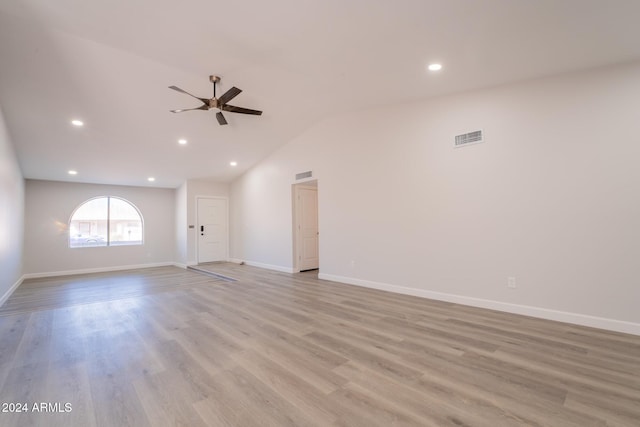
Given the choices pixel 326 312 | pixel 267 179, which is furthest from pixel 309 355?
pixel 267 179

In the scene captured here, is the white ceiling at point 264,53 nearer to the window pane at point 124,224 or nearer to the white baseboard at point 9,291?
the white baseboard at point 9,291

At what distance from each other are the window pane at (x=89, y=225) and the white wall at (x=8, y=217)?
1.99 m

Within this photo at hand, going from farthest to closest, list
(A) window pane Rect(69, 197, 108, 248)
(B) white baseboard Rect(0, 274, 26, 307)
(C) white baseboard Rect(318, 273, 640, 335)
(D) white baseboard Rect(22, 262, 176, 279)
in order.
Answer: (A) window pane Rect(69, 197, 108, 248) < (D) white baseboard Rect(22, 262, 176, 279) < (B) white baseboard Rect(0, 274, 26, 307) < (C) white baseboard Rect(318, 273, 640, 335)

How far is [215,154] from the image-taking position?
693 cm

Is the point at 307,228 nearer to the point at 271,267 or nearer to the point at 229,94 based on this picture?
the point at 271,267

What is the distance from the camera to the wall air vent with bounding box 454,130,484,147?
155 inches

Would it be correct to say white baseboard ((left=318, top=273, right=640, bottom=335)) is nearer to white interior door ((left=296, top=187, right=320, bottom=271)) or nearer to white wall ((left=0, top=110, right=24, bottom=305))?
white interior door ((left=296, top=187, right=320, bottom=271))

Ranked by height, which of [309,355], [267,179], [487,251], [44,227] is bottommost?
[309,355]

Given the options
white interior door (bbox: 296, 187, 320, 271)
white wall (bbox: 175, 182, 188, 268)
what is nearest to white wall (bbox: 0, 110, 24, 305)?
white wall (bbox: 175, 182, 188, 268)

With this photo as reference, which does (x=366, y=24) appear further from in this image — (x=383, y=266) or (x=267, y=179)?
(x=267, y=179)

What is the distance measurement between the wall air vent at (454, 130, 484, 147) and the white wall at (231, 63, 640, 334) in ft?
0.25

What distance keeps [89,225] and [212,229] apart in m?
3.19

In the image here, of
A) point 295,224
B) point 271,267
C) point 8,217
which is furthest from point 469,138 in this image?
point 8,217

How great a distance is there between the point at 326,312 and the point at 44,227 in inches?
310
